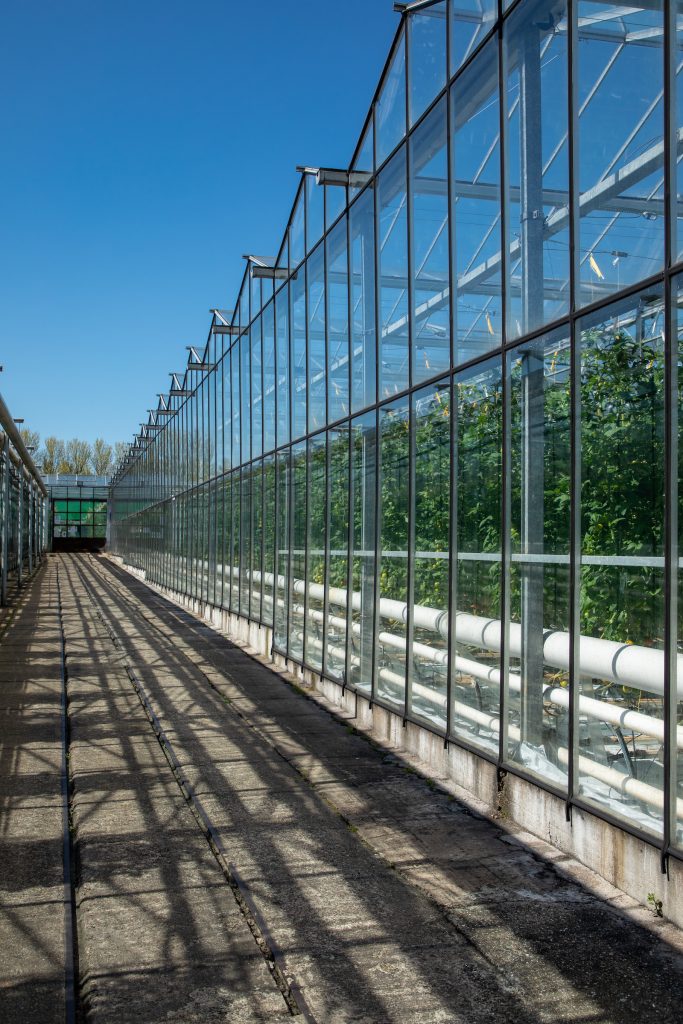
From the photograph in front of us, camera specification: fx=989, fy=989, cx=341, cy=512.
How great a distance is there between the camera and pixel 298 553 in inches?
590

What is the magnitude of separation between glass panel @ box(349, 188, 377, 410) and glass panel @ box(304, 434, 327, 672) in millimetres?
1924

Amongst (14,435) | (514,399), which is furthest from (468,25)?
(14,435)

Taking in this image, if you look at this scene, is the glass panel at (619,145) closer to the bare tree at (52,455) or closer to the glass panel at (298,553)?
the glass panel at (298,553)

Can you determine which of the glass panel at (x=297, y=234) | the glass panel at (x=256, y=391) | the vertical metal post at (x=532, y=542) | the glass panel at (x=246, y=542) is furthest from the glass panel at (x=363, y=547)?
the glass panel at (x=246, y=542)

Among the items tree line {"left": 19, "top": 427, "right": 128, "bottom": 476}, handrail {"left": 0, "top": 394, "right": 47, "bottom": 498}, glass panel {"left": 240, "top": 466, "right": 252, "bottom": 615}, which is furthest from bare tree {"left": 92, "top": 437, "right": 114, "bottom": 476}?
glass panel {"left": 240, "top": 466, "right": 252, "bottom": 615}

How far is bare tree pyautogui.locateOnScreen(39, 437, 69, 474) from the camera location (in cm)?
10950

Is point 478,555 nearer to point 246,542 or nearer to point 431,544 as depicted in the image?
point 431,544

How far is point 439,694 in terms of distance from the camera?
29.1 feet

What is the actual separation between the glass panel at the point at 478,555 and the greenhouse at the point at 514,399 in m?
0.03

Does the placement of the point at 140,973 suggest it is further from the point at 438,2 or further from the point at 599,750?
the point at 438,2

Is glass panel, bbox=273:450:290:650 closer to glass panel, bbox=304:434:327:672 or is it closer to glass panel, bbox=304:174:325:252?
Answer: glass panel, bbox=304:434:327:672

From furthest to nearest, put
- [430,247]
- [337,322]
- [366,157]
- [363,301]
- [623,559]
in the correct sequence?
1. [337,322]
2. [363,301]
3. [366,157]
4. [430,247]
5. [623,559]

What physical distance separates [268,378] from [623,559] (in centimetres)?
1225

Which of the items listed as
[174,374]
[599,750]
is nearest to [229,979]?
[599,750]
